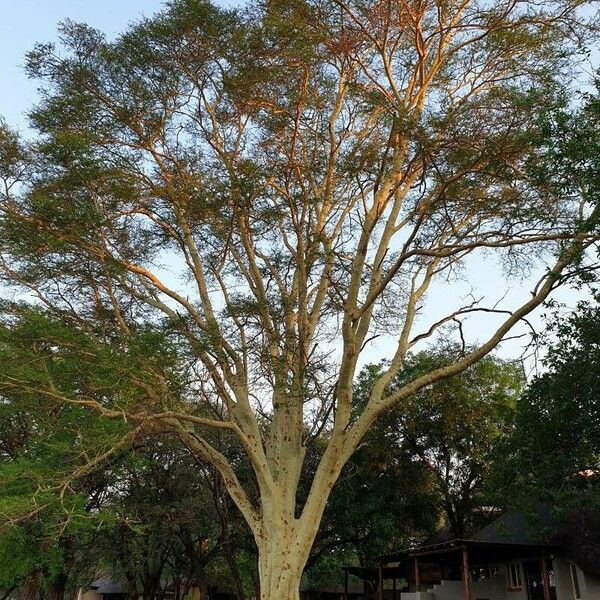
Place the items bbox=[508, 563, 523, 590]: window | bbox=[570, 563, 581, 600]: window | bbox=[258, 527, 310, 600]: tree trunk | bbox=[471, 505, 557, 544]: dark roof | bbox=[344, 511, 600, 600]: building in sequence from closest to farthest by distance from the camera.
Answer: bbox=[258, 527, 310, 600]: tree trunk, bbox=[471, 505, 557, 544]: dark roof, bbox=[344, 511, 600, 600]: building, bbox=[570, 563, 581, 600]: window, bbox=[508, 563, 523, 590]: window

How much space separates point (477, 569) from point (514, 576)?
2477mm

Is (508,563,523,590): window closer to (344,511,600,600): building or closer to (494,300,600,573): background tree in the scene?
(344,511,600,600): building

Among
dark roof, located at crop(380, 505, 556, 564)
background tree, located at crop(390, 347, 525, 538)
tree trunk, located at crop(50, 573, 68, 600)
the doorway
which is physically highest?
background tree, located at crop(390, 347, 525, 538)

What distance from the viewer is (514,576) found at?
666 inches

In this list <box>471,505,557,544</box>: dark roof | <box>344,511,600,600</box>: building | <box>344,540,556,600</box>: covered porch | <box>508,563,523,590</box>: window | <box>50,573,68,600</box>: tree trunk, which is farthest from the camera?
<box>50,573,68,600</box>: tree trunk

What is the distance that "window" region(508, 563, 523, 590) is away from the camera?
16.6 meters

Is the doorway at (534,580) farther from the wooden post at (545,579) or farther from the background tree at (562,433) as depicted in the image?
the background tree at (562,433)

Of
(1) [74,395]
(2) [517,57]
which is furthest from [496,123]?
(1) [74,395]

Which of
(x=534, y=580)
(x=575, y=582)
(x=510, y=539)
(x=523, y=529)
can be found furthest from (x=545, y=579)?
(x=534, y=580)

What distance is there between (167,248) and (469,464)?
40.0 feet

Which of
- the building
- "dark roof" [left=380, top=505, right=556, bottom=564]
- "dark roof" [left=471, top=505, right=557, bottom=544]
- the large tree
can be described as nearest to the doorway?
the building

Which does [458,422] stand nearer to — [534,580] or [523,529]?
[523,529]

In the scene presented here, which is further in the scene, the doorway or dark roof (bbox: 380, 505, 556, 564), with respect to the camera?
the doorway

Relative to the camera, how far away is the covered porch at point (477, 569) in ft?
47.5
